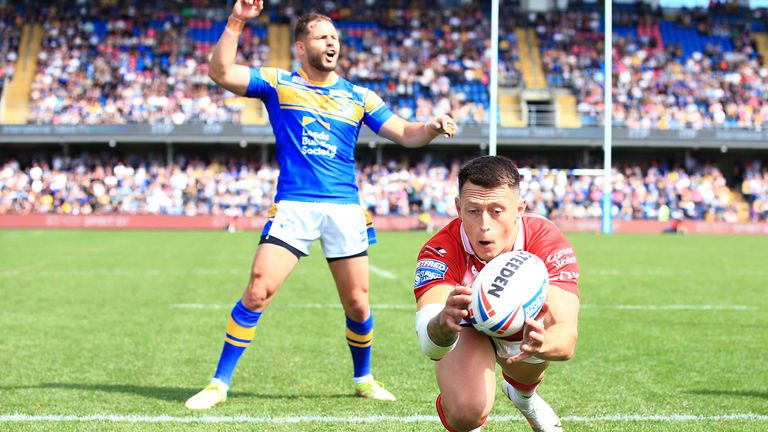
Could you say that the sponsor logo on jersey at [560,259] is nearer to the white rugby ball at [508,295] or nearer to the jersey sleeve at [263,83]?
the white rugby ball at [508,295]

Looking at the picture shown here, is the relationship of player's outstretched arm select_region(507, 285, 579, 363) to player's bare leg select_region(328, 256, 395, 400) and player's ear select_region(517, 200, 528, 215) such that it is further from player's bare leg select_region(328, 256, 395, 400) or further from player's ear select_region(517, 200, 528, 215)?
player's bare leg select_region(328, 256, 395, 400)

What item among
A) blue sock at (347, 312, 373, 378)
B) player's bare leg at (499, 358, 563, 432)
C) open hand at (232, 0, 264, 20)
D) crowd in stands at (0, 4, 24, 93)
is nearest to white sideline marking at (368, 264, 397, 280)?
blue sock at (347, 312, 373, 378)

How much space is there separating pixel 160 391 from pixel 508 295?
3.04m

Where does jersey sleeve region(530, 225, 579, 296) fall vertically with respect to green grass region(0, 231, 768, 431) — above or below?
above

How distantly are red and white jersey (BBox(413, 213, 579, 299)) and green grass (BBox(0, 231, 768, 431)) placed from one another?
114cm

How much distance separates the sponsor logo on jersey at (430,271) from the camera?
3.57 m

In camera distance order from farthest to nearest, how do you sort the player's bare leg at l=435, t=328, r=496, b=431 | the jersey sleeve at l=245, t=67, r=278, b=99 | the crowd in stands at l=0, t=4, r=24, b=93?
the crowd in stands at l=0, t=4, r=24, b=93, the jersey sleeve at l=245, t=67, r=278, b=99, the player's bare leg at l=435, t=328, r=496, b=431

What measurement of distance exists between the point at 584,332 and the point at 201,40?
33.2 metres

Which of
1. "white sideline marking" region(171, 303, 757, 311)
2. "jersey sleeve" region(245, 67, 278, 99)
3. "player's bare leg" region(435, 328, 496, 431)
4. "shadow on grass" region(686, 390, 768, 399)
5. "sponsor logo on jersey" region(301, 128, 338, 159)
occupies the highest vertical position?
"jersey sleeve" region(245, 67, 278, 99)

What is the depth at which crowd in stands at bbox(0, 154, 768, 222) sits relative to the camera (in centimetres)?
3216

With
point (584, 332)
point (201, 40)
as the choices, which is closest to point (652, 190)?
point (201, 40)

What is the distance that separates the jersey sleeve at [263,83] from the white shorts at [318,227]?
0.67 m

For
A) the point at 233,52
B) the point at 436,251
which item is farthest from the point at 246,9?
the point at 436,251

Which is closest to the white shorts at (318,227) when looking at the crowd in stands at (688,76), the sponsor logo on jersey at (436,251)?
the sponsor logo on jersey at (436,251)
